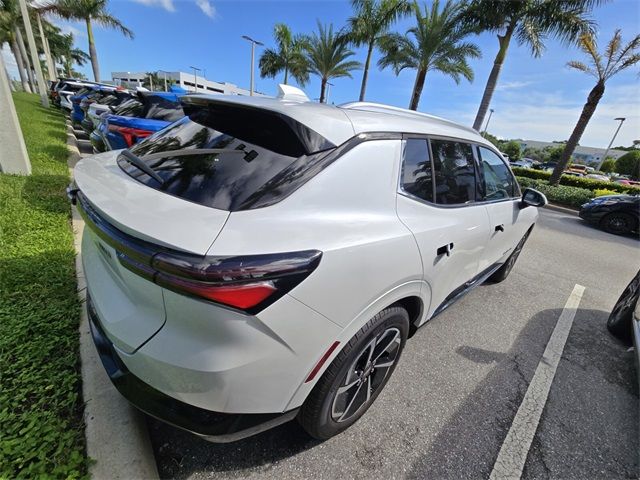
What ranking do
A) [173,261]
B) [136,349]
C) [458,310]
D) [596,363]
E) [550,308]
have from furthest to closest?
[550,308], [458,310], [596,363], [136,349], [173,261]

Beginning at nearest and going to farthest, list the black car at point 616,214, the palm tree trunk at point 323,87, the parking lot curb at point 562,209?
the black car at point 616,214
the parking lot curb at point 562,209
the palm tree trunk at point 323,87

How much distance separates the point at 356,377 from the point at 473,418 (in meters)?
0.99

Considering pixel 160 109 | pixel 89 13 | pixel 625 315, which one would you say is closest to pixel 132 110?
pixel 160 109

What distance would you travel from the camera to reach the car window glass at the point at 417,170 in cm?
185

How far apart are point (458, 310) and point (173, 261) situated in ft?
10.4

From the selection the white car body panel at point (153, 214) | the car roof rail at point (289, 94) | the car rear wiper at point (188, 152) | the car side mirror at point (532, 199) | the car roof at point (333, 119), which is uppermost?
the car roof rail at point (289, 94)

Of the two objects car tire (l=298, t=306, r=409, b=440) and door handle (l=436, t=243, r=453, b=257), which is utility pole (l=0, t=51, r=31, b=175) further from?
door handle (l=436, t=243, r=453, b=257)

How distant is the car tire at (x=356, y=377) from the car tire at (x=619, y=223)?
33.2 feet

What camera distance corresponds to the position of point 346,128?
5.19ft

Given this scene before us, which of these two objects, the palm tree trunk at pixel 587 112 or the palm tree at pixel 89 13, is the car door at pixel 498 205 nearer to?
the palm tree trunk at pixel 587 112

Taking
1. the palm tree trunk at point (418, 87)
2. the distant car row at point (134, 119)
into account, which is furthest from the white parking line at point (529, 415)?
the palm tree trunk at point (418, 87)

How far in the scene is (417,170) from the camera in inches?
77.1

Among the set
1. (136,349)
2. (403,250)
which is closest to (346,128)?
(403,250)

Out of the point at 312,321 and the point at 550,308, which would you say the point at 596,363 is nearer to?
the point at 550,308
